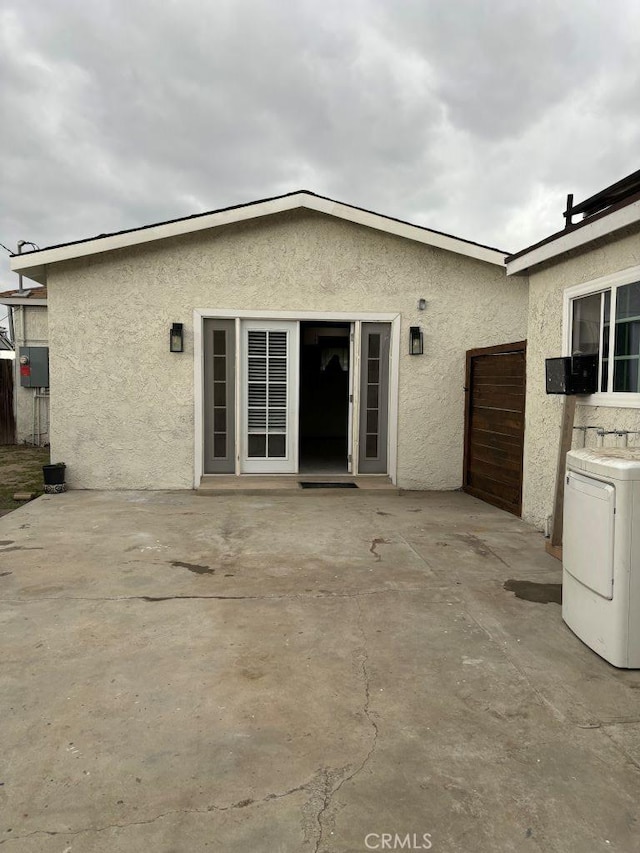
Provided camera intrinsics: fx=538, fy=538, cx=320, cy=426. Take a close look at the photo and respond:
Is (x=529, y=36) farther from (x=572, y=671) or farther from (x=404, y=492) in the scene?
(x=572, y=671)

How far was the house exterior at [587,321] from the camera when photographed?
14.4 ft

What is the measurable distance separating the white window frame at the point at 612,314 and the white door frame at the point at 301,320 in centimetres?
290

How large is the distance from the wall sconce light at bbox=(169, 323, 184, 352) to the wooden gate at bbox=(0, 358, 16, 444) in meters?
7.47

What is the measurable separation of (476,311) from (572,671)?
19.7 ft

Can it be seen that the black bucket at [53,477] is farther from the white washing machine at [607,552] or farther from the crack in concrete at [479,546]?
the white washing machine at [607,552]

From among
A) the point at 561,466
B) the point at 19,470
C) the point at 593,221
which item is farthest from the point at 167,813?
the point at 19,470

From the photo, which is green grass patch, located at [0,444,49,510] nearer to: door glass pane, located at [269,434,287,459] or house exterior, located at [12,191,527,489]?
house exterior, located at [12,191,527,489]

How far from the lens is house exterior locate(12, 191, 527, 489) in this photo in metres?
7.54

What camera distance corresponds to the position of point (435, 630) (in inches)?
133

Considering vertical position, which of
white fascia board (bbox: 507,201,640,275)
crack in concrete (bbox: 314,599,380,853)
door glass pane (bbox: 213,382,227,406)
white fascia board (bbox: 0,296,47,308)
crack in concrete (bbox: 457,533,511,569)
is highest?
white fascia board (bbox: 0,296,47,308)

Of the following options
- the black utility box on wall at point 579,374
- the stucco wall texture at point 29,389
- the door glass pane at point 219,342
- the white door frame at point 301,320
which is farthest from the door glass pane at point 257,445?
the stucco wall texture at point 29,389

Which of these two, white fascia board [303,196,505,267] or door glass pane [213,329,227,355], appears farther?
door glass pane [213,329,227,355]

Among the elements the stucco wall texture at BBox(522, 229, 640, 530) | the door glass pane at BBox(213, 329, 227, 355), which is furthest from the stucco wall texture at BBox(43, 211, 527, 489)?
the stucco wall texture at BBox(522, 229, 640, 530)

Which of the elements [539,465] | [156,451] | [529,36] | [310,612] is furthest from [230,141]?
[310,612]
